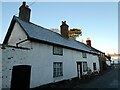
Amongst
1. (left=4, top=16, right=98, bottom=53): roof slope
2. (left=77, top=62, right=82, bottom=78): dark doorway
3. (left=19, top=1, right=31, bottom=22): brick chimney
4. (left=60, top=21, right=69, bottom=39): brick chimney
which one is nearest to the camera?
(left=4, top=16, right=98, bottom=53): roof slope

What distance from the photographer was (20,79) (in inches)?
106

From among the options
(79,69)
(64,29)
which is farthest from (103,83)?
(64,29)

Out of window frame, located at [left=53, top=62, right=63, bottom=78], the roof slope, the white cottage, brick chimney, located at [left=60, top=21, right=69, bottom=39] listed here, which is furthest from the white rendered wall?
brick chimney, located at [left=60, top=21, right=69, bottom=39]

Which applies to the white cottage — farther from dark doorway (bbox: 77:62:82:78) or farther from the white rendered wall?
dark doorway (bbox: 77:62:82:78)

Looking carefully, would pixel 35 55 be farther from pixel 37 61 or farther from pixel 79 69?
pixel 79 69

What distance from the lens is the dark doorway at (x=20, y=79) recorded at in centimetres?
265

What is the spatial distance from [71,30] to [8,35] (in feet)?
120

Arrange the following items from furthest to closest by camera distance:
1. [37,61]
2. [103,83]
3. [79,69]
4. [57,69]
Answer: [79,69]
[103,83]
[57,69]
[37,61]

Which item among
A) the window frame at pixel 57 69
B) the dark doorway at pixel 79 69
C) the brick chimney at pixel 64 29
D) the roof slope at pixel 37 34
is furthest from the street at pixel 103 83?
the brick chimney at pixel 64 29

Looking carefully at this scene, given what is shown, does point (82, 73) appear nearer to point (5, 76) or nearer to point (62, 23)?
point (62, 23)

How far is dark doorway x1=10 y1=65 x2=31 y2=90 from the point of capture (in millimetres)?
2650

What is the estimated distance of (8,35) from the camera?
1617 centimetres

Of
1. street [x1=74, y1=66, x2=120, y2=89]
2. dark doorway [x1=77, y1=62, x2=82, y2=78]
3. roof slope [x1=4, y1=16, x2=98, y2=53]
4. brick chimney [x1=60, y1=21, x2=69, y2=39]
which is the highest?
brick chimney [x1=60, y1=21, x2=69, y2=39]

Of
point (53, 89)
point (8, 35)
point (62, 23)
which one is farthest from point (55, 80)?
point (62, 23)
